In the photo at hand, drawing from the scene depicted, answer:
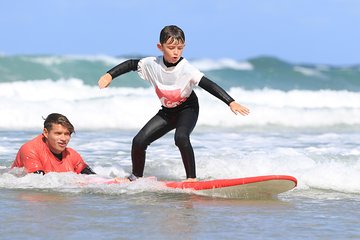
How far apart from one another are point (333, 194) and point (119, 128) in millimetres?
8041

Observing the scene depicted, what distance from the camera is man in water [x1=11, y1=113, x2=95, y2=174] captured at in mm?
6848

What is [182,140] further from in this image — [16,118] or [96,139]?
[16,118]

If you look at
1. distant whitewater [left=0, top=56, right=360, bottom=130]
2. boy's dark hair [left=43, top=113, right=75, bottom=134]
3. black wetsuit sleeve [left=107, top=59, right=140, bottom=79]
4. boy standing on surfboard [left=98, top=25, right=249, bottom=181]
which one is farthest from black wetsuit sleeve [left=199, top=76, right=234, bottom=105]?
distant whitewater [left=0, top=56, right=360, bottom=130]

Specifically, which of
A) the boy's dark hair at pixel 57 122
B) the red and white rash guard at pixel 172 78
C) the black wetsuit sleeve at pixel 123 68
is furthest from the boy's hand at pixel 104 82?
the boy's dark hair at pixel 57 122

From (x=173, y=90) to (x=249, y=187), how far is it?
3.51 ft

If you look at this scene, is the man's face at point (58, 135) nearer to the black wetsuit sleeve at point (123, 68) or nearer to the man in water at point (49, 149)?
the man in water at point (49, 149)

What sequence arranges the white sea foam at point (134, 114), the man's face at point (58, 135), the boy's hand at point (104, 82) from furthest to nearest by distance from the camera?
1. the white sea foam at point (134, 114)
2. the man's face at point (58, 135)
3. the boy's hand at point (104, 82)

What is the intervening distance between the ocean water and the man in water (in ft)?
0.60

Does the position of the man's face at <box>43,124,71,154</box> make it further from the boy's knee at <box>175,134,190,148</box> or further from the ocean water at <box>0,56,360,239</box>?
the boy's knee at <box>175,134,190,148</box>

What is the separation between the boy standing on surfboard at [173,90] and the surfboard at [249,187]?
0.33 m

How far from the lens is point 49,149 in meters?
6.98

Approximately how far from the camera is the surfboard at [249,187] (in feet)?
20.3

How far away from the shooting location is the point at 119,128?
14320 millimetres

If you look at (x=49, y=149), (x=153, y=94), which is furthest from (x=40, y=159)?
(x=153, y=94)
